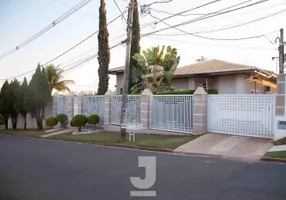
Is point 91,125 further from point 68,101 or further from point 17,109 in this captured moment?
point 17,109

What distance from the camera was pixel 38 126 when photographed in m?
27.0

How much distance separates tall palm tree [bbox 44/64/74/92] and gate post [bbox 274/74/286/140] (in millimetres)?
27660

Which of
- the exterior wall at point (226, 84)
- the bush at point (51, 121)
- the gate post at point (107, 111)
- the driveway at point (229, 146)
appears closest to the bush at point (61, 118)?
the bush at point (51, 121)

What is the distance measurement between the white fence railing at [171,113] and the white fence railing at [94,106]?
19.0 ft

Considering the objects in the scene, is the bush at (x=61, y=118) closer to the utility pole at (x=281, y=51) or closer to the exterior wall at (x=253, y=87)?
the exterior wall at (x=253, y=87)

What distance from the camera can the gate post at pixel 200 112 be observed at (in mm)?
15812

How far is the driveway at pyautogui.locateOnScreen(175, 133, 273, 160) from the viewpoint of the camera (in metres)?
11.3

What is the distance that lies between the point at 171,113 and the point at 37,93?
13309mm

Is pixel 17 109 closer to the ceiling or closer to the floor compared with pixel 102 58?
closer to the floor

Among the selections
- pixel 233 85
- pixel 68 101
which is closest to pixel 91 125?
pixel 68 101

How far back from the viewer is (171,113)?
57.4 feet

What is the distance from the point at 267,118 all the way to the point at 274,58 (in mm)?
19597

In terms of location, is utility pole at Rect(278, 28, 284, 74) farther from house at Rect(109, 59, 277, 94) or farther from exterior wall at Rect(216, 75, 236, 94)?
exterior wall at Rect(216, 75, 236, 94)

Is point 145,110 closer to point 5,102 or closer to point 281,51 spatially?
point 281,51
